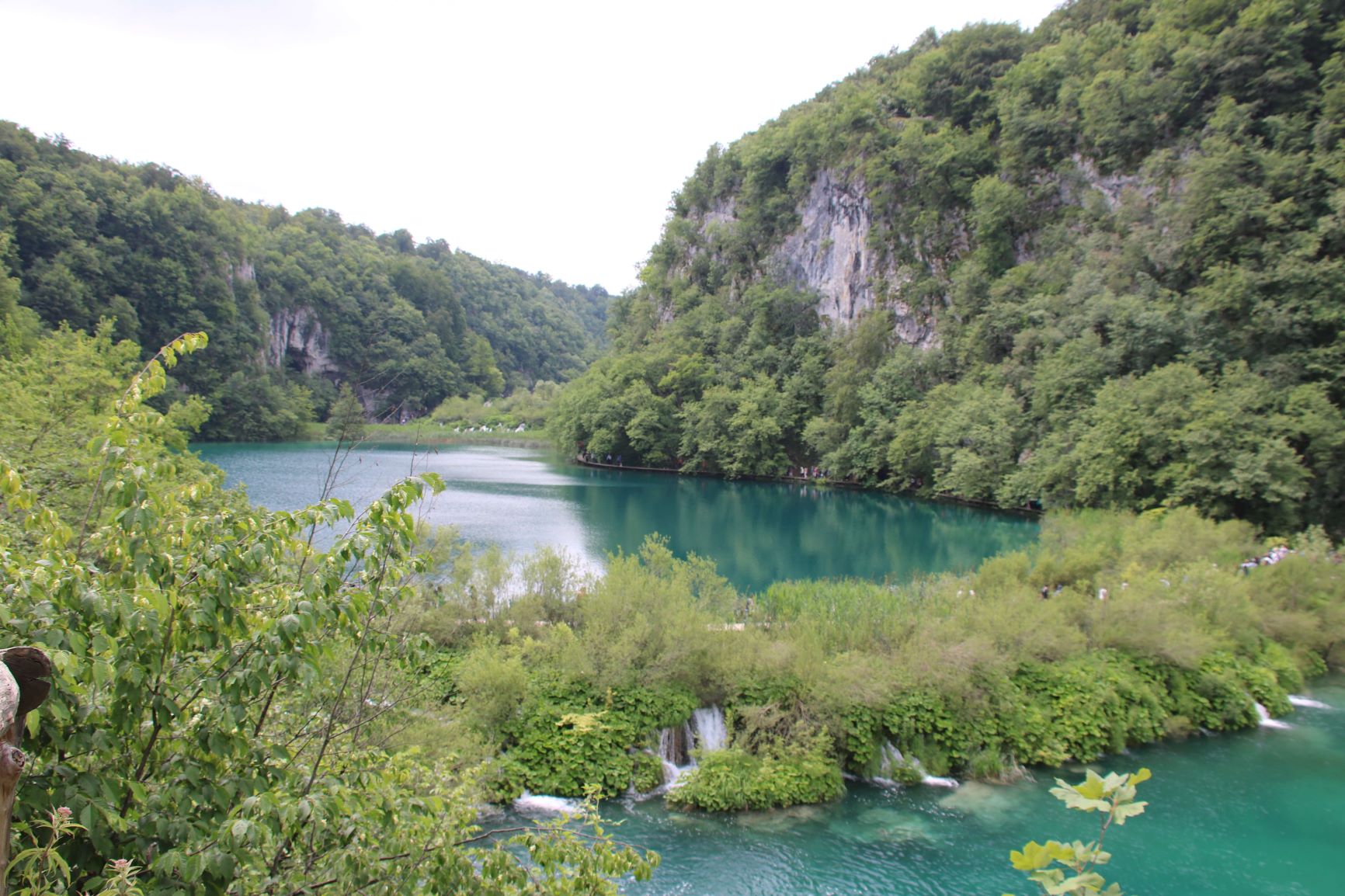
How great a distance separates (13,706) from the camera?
211 centimetres

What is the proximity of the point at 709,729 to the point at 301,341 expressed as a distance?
10055cm

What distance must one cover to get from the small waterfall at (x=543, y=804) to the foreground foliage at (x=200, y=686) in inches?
293

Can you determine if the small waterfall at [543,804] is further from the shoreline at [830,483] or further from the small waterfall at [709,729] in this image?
the shoreline at [830,483]

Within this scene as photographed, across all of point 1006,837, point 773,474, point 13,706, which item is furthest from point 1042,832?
point 773,474

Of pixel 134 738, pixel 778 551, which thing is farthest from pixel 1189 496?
pixel 134 738

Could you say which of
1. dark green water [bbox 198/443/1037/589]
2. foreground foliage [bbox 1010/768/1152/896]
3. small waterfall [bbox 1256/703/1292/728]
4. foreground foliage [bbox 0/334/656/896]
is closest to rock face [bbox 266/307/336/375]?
dark green water [bbox 198/443/1037/589]

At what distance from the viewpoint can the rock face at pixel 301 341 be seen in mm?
94812

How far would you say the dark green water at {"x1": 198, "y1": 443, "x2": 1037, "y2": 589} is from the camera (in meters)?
27.0

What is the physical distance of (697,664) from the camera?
43.8 feet

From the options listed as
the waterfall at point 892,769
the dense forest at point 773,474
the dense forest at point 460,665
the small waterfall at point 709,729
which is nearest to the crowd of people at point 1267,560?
the dense forest at point 773,474

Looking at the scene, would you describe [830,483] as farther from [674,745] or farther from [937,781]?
[674,745]

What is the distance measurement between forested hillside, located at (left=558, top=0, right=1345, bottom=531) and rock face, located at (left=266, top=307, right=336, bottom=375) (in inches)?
1831

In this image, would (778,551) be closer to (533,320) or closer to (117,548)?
(117,548)

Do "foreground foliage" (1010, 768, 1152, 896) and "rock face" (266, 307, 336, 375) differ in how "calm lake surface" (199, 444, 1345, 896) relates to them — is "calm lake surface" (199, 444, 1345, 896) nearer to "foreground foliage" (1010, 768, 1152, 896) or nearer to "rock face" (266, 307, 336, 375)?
"foreground foliage" (1010, 768, 1152, 896)
